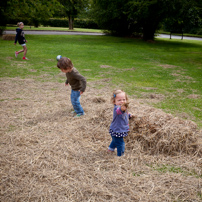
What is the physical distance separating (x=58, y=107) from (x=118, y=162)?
3.05m

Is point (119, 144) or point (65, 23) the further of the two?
point (65, 23)

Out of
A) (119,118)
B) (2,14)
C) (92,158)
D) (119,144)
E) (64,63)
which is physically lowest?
(92,158)

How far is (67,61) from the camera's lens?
194 inches

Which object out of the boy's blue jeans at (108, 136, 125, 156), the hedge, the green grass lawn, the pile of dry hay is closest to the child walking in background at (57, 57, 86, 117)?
the pile of dry hay

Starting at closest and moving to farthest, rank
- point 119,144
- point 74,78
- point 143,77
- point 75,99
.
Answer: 1. point 119,144
2. point 74,78
3. point 75,99
4. point 143,77

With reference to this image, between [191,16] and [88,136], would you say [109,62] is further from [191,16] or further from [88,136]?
[191,16]

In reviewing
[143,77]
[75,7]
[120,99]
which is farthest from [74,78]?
[75,7]

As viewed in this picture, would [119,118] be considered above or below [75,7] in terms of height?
below

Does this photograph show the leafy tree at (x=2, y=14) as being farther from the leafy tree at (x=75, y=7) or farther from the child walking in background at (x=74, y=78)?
the child walking in background at (x=74, y=78)

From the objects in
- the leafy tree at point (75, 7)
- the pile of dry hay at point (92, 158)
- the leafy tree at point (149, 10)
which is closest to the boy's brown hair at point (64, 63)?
the pile of dry hay at point (92, 158)

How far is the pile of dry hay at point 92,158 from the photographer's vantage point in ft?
9.95

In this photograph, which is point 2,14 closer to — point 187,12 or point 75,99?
point 187,12

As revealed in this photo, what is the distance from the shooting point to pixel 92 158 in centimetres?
387

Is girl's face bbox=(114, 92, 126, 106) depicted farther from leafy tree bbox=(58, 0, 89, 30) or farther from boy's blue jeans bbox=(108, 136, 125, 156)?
leafy tree bbox=(58, 0, 89, 30)
